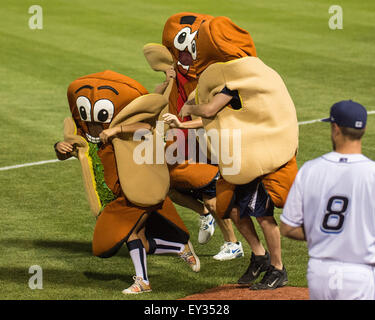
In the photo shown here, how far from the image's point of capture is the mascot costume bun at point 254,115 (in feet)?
23.3

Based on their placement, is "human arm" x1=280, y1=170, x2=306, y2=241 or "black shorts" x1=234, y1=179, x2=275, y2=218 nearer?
"human arm" x1=280, y1=170, x2=306, y2=241

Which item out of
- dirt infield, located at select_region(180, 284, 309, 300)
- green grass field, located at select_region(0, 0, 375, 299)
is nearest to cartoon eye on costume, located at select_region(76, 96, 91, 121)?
green grass field, located at select_region(0, 0, 375, 299)

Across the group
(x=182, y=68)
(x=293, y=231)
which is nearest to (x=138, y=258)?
(x=182, y=68)

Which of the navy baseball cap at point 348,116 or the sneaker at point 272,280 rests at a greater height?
the navy baseball cap at point 348,116

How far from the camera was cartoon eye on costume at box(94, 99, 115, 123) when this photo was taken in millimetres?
7488

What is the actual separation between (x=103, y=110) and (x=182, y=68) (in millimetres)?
1322

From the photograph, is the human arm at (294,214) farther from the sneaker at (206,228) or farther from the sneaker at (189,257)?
the sneaker at (206,228)

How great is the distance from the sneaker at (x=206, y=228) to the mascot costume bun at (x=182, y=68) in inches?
19.3

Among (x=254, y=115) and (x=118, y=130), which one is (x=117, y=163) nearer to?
(x=118, y=130)

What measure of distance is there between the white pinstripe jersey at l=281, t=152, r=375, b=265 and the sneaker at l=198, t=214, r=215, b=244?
3608mm

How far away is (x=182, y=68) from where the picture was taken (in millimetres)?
8547

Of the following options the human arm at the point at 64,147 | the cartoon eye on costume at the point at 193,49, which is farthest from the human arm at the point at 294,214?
the cartoon eye on costume at the point at 193,49

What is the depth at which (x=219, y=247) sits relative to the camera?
8.93m

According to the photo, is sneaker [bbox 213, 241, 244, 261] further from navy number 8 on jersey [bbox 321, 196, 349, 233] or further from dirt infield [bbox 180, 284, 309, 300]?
navy number 8 on jersey [bbox 321, 196, 349, 233]
